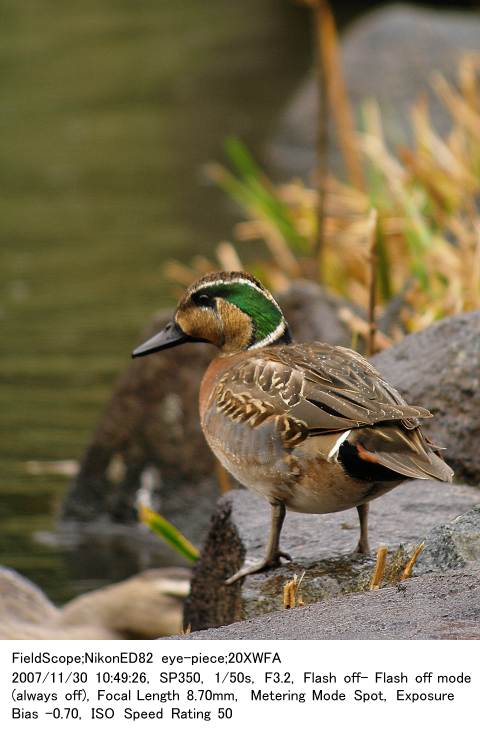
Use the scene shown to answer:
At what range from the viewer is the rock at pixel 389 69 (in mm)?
15414

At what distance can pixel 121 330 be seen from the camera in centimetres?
1028

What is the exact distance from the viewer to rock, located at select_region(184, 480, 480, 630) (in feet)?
12.4

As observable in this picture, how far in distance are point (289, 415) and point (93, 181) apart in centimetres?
Result: 1125

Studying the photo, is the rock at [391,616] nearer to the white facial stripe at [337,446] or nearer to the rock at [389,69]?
the white facial stripe at [337,446]

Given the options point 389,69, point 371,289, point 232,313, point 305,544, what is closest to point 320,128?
point 371,289

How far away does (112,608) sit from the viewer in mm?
5621

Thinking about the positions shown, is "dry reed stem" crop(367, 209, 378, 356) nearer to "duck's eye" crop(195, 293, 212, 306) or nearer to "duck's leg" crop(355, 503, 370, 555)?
"duck's eye" crop(195, 293, 212, 306)

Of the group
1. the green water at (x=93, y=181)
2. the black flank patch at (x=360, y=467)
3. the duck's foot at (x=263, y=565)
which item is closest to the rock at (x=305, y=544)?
the duck's foot at (x=263, y=565)

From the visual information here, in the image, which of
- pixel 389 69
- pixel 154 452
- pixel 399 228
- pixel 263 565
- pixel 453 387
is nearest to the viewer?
pixel 263 565

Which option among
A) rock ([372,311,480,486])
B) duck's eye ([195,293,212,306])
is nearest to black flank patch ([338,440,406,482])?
duck's eye ([195,293,212,306])

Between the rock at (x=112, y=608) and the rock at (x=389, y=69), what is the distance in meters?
9.66

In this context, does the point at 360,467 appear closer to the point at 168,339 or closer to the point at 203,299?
the point at 203,299
